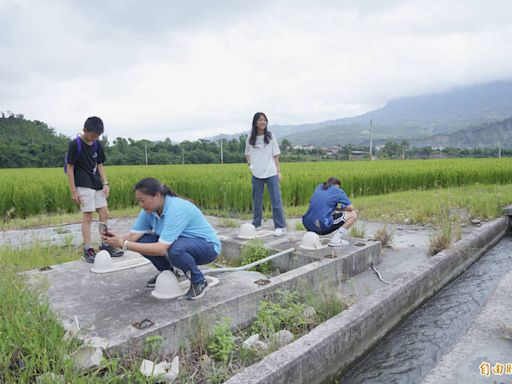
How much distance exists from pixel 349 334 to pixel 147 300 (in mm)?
1411

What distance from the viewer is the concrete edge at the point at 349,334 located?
204 centimetres

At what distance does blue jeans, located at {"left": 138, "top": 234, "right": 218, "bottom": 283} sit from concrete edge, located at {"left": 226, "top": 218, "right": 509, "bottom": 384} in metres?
0.90

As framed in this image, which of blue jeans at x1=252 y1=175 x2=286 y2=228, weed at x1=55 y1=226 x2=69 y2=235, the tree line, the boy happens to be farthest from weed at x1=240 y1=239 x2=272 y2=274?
the tree line

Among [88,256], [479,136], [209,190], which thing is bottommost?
[88,256]

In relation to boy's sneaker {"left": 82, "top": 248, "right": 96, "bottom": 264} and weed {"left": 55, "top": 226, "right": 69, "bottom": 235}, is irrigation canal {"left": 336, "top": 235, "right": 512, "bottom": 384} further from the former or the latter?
weed {"left": 55, "top": 226, "right": 69, "bottom": 235}

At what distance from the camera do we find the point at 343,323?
254 cm

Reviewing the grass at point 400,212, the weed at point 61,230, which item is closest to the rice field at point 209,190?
the grass at point 400,212

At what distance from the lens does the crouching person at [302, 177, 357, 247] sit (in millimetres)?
4441

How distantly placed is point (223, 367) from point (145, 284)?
125cm

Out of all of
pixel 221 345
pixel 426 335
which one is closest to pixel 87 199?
pixel 221 345

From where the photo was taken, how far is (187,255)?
2.73m

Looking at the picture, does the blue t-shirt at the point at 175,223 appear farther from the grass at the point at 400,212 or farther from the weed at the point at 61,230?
the weed at the point at 61,230

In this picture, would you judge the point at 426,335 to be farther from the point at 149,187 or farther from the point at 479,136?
the point at 479,136

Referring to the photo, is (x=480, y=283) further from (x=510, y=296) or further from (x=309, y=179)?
(x=309, y=179)
